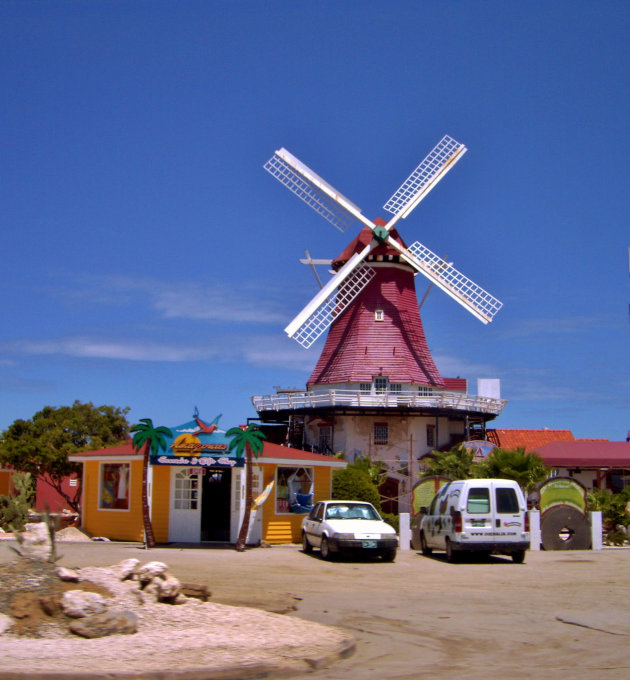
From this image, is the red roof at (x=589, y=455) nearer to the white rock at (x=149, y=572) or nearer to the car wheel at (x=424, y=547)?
the car wheel at (x=424, y=547)

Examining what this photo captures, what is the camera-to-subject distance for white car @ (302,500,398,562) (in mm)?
19734

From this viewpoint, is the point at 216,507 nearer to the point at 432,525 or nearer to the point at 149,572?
the point at 432,525

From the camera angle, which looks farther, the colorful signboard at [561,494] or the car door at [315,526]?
the colorful signboard at [561,494]

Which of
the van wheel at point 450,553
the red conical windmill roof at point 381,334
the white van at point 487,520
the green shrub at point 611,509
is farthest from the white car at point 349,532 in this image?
the red conical windmill roof at point 381,334

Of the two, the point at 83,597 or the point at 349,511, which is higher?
the point at 349,511

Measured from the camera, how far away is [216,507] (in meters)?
28.9

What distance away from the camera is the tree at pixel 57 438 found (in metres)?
39.5

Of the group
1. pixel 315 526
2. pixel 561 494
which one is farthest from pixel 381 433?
pixel 315 526

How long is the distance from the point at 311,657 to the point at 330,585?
7031 mm

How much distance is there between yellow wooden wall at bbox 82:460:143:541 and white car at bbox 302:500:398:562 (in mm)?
6050

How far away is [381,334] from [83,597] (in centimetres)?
3850

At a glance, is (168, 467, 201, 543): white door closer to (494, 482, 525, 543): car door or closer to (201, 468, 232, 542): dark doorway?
(201, 468, 232, 542): dark doorway

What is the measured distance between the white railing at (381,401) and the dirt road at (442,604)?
21899 mm

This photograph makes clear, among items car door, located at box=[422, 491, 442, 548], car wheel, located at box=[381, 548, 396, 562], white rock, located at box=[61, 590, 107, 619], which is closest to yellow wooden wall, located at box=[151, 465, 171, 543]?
car door, located at box=[422, 491, 442, 548]
